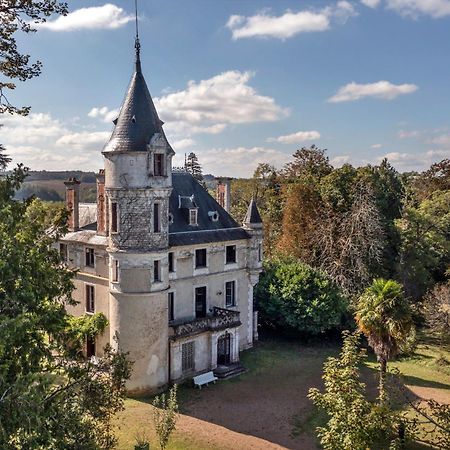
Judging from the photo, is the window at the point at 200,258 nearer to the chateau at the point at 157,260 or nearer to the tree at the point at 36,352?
the chateau at the point at 157,260

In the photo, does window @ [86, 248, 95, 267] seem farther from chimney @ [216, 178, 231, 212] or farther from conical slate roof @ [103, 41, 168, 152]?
chimney @ [216, 178, 231, 212]

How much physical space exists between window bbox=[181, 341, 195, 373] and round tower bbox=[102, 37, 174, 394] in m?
2.03

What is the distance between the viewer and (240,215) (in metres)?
57.0

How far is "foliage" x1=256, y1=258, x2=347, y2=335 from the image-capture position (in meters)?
33.6

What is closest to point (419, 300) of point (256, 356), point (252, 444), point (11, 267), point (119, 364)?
point (256, 356)

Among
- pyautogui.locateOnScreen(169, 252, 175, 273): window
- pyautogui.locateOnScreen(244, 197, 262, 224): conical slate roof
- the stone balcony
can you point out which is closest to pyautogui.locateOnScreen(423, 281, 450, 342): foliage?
pyautogui.locateOnScreen(244, 197, 262, 224): conical slate roof

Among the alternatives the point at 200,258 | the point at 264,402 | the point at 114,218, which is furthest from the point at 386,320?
the point at 114,218

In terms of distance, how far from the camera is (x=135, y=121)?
25.3 m

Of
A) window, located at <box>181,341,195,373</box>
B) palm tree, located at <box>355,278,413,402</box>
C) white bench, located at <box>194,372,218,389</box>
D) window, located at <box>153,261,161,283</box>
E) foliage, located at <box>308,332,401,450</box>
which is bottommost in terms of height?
white bench, located at <box>194,372,218,389</box>

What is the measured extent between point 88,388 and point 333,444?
7.54 metres

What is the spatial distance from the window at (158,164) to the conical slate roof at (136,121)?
0.87 metres

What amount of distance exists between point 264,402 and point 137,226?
11.6 meters

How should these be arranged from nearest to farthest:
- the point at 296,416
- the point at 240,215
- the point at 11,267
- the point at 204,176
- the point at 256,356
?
the point at 11,267 < the point at 296,416 < the point at 256,356 < the point at 240,215 < the point at 204,176

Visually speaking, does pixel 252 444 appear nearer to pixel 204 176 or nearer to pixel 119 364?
pixel 119 364
